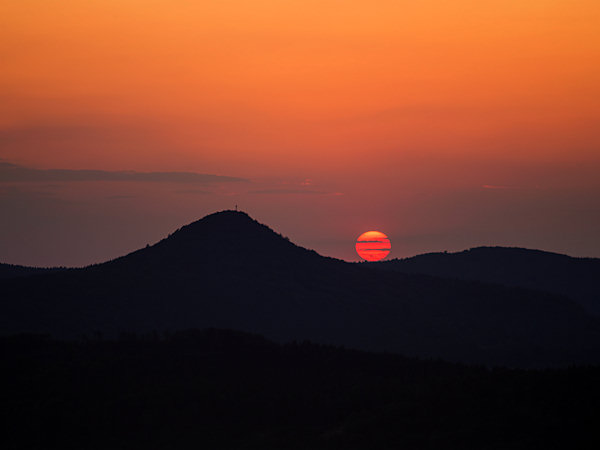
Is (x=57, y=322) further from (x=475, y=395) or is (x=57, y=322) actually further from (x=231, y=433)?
(x=475, y=395)

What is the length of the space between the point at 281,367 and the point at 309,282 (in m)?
80.3

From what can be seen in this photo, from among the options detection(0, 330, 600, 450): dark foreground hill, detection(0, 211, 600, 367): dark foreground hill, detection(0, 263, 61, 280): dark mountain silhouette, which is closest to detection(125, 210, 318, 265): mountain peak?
detection(0, 211, 600, 367): dark foreground hill

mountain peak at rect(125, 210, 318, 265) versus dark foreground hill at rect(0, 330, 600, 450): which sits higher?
mountain peak at rect(125, 210, 318, 265)

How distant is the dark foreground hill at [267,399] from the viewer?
1687 inches

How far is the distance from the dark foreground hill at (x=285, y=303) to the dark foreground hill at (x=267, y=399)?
44681 millimetres

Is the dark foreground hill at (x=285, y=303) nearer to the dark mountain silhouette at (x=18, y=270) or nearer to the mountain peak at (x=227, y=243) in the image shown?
the mountain peak at (x=227, y=243)

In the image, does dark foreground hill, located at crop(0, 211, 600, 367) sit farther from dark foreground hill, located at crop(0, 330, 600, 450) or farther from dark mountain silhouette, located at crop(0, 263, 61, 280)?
dark foreground hill, located at crop(0, 330, 600, 450)

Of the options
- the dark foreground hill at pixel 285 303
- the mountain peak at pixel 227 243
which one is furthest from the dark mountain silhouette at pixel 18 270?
the mountain peak at pixel 227 243

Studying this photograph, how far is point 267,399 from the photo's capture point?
181 ft

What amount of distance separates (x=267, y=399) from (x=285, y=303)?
80.7 m

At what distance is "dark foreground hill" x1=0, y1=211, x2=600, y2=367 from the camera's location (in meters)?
118

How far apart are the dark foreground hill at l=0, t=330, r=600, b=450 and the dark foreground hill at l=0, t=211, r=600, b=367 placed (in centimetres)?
4468

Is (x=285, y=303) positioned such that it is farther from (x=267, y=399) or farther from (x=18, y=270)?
(x=267, y=399)

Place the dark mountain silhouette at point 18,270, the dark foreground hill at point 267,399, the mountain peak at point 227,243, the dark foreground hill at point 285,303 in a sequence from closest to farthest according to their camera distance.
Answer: the dark foreground hill at point 267,399 → the dark foreground hill at point 285,303 → the mountain peak at point 227,243 → the dark mountain silhouette at point 18,270
